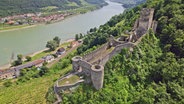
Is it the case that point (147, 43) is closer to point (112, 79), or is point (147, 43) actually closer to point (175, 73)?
point (175, 73)

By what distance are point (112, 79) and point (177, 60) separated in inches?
309

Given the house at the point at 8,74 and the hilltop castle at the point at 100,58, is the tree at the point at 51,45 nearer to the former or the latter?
the house at the point at 8,74

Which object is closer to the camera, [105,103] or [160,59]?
[105,103]

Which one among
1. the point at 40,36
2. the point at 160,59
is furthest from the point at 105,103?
the point at 40,36

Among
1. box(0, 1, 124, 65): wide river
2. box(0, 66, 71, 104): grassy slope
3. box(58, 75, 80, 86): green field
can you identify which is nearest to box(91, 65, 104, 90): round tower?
box(58, 75, 80, 86): green field

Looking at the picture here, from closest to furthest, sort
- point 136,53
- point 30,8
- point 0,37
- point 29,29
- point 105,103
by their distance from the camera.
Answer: point 105,103 < point 136,53 < point 0,37 < point 29,29 < point 30,8

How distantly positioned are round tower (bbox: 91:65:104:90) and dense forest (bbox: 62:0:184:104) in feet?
1.63

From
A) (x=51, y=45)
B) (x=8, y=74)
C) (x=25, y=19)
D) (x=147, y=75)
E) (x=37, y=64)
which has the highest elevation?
(x=147, y=75)

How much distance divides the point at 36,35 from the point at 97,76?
50205mm

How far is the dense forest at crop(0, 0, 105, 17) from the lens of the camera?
321 feet

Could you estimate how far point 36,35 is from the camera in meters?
69.8

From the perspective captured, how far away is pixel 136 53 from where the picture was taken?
26.3m

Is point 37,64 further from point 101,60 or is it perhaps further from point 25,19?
point 25,19

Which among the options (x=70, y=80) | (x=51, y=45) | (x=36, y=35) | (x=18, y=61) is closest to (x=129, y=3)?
(x=36, y=35)
